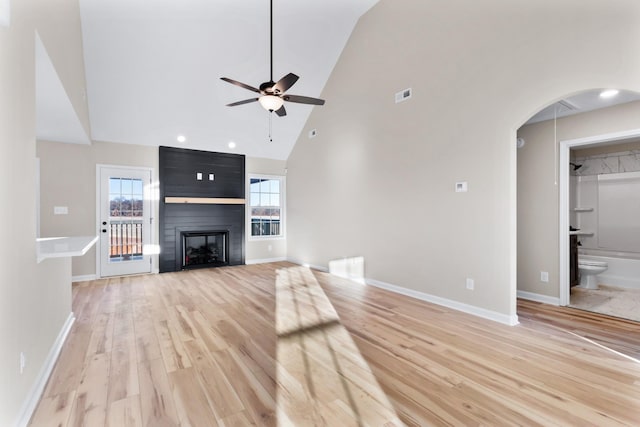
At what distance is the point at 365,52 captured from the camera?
4973mm

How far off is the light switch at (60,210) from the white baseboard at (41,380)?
2954 millimetres

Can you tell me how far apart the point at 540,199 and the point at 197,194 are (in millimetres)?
6051

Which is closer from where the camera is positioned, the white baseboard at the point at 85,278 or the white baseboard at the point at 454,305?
the white baseboard at the point at 454,305

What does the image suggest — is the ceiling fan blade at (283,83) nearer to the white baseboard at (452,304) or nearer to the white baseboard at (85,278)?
the white baseboard at (452,304)

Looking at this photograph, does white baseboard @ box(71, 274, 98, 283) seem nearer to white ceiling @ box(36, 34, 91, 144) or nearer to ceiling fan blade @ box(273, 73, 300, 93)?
white ceiling @ box(36, 34, 91, 144)

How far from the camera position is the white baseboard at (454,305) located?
327 centimetres

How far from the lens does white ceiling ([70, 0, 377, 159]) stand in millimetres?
4051

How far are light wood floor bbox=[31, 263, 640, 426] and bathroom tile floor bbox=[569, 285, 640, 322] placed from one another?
0.41 metres

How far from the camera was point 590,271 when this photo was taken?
15.2ft

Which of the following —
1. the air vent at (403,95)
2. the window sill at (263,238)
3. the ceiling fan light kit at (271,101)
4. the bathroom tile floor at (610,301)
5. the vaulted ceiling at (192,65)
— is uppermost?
the vaulted ceiling at (192,65)

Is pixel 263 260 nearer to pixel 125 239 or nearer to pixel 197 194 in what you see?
pixel 197 194

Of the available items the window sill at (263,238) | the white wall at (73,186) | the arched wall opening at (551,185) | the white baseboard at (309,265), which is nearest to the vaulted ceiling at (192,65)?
the arched wall opening at (551,185)

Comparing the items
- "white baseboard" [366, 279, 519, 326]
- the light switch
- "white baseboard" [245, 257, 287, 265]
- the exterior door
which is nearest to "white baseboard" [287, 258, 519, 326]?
"white baseboard" [366, 279, 519, 326]

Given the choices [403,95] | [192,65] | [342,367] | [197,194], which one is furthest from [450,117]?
[197,194]
